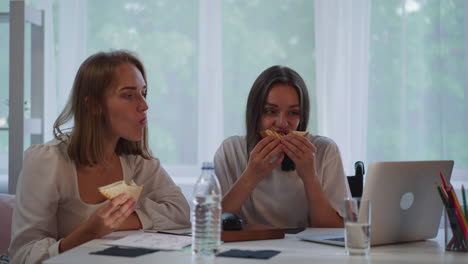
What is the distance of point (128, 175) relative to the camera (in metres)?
2.26

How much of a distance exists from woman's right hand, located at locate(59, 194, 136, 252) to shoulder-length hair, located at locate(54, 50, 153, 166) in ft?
1.30

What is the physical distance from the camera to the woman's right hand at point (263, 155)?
2344 mm

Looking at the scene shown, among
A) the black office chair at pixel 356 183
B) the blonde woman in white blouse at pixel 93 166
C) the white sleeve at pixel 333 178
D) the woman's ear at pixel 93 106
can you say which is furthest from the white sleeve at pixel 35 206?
the black office chair at pixel 356 183

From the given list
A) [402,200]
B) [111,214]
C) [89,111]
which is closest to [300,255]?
[402,200]

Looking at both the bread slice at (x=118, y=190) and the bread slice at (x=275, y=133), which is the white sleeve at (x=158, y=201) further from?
the bread slice at (x=275, y=133)

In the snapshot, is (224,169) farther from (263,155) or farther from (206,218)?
(206,218)

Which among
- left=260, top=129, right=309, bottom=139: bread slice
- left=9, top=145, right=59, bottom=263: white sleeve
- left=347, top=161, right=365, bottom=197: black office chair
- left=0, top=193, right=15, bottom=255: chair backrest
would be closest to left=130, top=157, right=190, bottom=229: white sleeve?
left=9, top=145, right=59, bottom=263: white sleeve

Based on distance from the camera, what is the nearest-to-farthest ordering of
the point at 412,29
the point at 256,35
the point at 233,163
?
the point at 233,163 < the point at 412,29 < the point at 256,35

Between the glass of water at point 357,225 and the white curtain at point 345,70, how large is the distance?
212 cm

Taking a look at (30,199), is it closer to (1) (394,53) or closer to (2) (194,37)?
(2) (194,37)

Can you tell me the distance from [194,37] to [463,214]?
103 inches

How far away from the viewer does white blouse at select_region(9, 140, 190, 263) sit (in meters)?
1.93

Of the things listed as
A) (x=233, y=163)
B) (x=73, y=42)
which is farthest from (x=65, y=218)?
(x=73, y=42)

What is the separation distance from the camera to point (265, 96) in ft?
8.40
